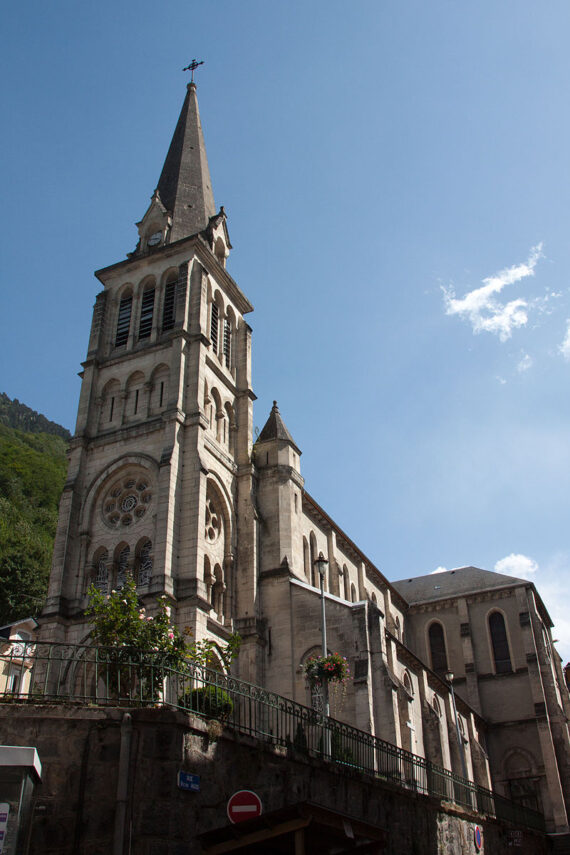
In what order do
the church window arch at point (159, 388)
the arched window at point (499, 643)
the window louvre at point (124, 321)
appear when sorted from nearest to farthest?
the church window arch at point (159, 388), the window louvre at point (124, 321), the arched window at point (499, 643)

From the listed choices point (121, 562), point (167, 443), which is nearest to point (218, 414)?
point (167, 443)

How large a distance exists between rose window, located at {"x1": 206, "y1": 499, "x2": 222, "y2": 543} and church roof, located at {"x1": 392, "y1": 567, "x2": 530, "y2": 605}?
2633 centimetres

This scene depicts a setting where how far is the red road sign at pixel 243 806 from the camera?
38.4ft

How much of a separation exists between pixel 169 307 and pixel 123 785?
2776 centimetres

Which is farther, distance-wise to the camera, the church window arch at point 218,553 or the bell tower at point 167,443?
the church window arch at point 218,553

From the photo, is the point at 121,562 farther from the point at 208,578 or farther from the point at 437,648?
the point at 437,648

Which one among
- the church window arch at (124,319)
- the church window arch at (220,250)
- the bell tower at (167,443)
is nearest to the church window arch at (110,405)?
the bell tower at (167,443)

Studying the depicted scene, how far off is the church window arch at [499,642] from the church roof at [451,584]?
6.92 feet

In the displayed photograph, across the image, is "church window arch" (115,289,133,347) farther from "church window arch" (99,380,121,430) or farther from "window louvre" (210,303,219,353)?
"window louvre" (210,303,219,353)

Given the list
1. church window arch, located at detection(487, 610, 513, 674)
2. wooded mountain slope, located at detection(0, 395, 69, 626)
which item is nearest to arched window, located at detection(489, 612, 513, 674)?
church window arch, located at detection(487, 610, 513, 674)

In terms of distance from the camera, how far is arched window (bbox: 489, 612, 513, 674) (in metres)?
48.4

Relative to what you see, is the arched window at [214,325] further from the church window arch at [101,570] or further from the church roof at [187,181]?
the church window arch at [101,570]

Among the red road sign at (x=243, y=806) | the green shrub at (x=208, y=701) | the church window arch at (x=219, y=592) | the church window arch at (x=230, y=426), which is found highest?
the church window arch at (x=230, y=426)

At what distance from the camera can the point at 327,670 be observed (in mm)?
20766
